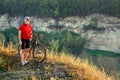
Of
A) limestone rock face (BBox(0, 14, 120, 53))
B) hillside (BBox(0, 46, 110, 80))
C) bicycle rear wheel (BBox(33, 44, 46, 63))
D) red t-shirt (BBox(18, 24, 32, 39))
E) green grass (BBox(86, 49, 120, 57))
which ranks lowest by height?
green grass (BBox(86, 49, 120, 57))

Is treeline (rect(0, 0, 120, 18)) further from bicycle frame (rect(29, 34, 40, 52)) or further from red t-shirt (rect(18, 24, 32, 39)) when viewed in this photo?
red t-shirt (rect(18, 24, 32, 39))

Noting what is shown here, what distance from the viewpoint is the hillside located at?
8344 mm

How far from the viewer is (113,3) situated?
53.2m

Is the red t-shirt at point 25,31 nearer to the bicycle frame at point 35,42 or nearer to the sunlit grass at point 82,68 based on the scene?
the bicycle frame at point 35,42

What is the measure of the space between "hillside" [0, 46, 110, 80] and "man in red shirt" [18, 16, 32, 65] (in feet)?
0.87

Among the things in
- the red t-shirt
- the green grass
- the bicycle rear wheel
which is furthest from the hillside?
the green grass

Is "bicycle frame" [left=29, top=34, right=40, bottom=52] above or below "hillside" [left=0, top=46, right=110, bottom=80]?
above

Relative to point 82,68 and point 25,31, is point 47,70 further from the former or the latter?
point 25,31

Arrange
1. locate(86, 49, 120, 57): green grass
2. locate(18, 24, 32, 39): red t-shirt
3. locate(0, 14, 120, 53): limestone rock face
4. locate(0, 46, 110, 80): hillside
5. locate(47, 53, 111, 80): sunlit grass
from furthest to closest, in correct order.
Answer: locate(0, 14, 120, 53): limestone rock face → locate(86, 49, 120, 57): green grass → locate(18, 24, 32, 39): red t-shirt → locate(47, 53, 111, 80): sunlit grass → locate(0, 46, 110, 80): hillside

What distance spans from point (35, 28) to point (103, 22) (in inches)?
471

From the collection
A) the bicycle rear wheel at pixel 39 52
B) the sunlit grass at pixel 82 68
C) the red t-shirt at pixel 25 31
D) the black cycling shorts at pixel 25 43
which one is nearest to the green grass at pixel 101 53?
the sunlit grass at pixel 82 68

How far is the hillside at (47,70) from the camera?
328 inches

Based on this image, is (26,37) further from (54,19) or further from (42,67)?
(54,19)

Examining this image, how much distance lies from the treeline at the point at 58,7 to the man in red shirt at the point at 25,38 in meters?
44.4
